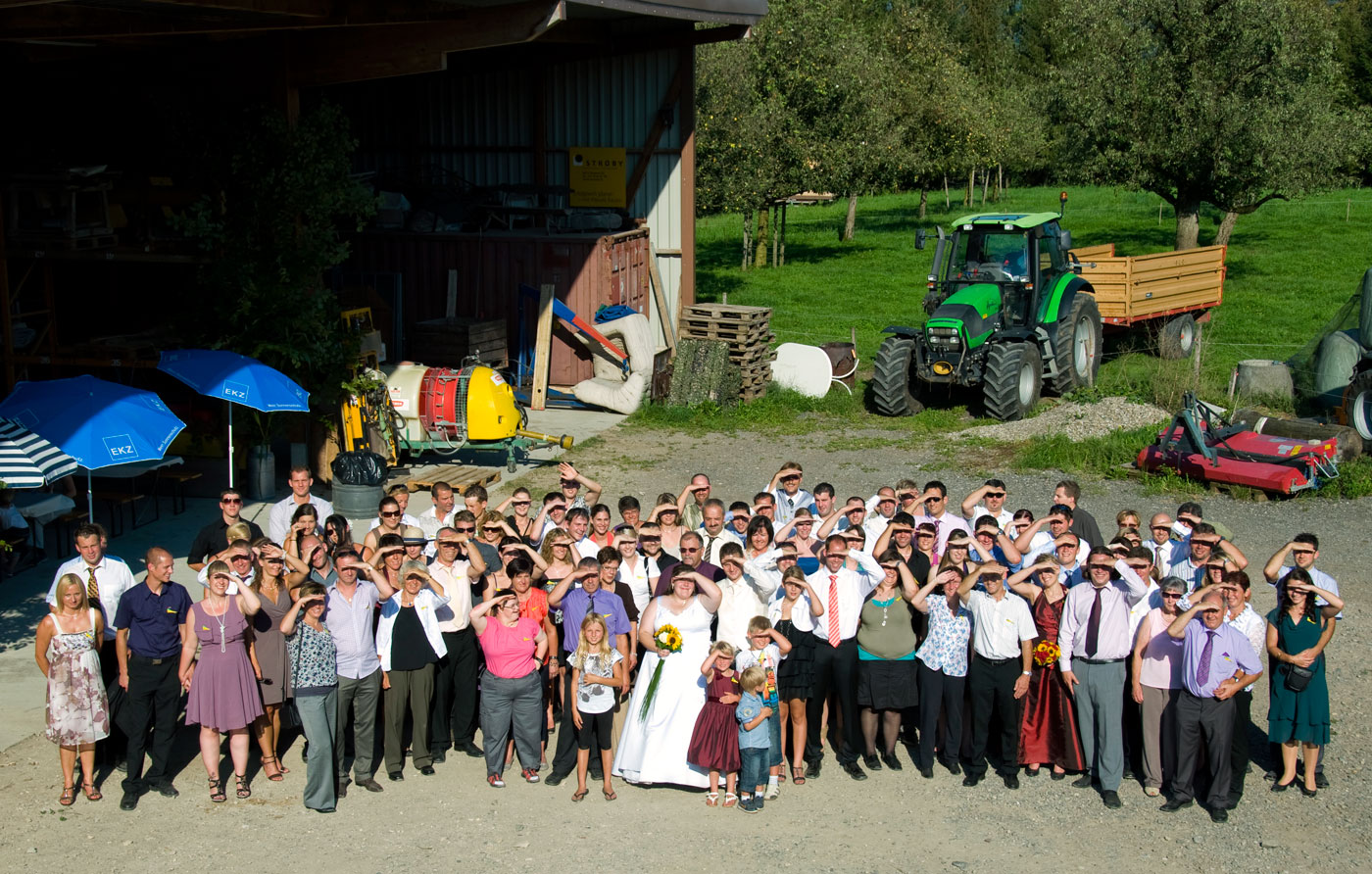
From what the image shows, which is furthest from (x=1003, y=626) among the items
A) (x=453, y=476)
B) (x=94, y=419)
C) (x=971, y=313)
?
(x=971, y=313)

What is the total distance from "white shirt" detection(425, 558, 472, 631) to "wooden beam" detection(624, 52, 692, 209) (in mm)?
14357

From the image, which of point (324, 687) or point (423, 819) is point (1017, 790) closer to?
point (423, 819)

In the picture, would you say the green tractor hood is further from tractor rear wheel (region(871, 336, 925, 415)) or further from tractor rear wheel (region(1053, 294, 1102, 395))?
tractor rear wheel (region(1053, 294, 1102, 395))

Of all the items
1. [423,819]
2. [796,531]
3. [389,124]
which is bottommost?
[423,819]

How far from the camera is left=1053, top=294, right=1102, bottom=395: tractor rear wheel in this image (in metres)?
18.2

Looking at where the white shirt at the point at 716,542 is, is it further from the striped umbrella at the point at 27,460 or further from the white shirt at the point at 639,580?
the striped umbrella at the point at 27,460

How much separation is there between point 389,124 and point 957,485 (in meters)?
12.9

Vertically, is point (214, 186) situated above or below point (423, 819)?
above

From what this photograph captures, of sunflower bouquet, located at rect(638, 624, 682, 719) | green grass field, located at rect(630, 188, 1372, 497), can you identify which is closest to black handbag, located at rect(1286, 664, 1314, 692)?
sunflower bouquet, located at rect(638, 624, 682, 719)

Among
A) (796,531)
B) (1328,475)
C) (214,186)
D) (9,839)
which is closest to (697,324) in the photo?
(214,186)

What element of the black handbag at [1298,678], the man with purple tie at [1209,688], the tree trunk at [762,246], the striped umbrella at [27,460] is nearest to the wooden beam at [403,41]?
Answer: the striped umbrella at [27,460]

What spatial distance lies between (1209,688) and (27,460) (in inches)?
332

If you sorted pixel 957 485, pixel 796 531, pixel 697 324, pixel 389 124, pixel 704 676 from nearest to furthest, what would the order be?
1. pixel 704 676
2. pixel 796 531
3. pixel 957 485
4. pixel 697 324
5. pixel 389 124

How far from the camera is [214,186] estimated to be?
13.9 m
